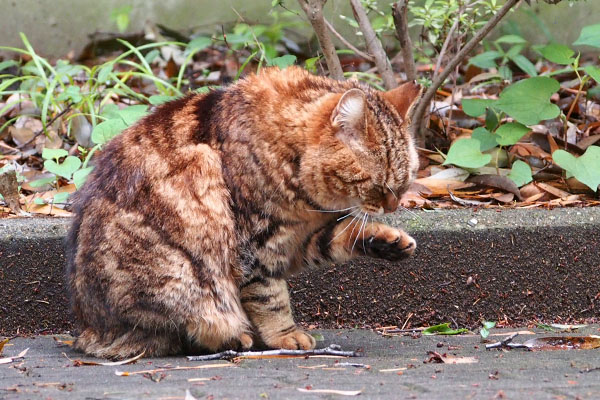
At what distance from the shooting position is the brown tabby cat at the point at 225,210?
125 inches

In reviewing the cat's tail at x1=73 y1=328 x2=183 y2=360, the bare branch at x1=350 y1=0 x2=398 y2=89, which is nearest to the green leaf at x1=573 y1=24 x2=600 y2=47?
the bare branch at x1=350 y1=0 x2=398 y2=89

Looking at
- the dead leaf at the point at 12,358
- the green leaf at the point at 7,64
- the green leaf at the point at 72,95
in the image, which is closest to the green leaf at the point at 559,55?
the green leaf at the point at 72,95

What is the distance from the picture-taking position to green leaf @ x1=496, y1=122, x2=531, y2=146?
436 cm

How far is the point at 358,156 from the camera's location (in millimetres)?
3248

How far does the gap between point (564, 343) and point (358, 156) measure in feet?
3.68

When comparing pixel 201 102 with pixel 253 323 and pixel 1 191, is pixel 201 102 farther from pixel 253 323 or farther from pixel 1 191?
pixel 1 191

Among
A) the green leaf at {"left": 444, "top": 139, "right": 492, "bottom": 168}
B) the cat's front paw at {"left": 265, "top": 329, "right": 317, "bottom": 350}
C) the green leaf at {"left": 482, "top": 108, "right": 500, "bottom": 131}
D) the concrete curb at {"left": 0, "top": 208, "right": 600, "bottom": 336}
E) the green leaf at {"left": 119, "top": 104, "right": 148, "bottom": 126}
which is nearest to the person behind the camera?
the cat's front paw at {"left": 265, "top": 329, "right": 317, "bottom": 350}

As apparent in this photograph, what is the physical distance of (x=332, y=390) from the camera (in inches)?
96.2

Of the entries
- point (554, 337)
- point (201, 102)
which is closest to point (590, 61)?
point (554, 337)

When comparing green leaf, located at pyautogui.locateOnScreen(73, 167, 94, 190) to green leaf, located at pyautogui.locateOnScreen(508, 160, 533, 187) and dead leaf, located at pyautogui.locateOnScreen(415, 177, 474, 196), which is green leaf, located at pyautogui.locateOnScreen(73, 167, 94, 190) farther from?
green leaf, located at pyautogui.locateOnScreen(508, 160, 533, 187)

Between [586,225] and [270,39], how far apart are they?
2766 millimetres

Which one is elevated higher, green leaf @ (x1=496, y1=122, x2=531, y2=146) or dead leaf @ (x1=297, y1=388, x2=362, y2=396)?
green leaf @ (x1=496, y1=122, x2=531, y2=146)

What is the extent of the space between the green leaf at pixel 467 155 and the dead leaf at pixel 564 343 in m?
1.09

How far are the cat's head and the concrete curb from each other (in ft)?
2.28
